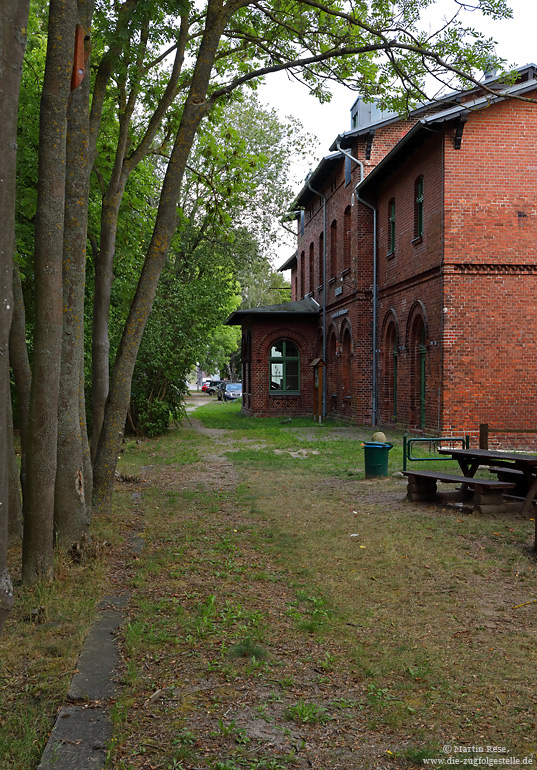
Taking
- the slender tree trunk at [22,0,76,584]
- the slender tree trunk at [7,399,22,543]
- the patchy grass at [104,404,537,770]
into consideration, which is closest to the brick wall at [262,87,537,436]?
the patchy grass at [104,404,537,770]

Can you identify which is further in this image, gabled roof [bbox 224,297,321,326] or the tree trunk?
gabled roof [bbox 224,297,321,326]

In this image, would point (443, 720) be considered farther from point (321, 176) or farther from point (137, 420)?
point (321, 176)

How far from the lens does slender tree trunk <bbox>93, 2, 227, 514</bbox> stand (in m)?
7.46

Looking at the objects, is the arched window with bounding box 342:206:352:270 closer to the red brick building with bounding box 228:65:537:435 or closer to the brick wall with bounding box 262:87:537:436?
the red brick building with bounding box 228:65:537:435

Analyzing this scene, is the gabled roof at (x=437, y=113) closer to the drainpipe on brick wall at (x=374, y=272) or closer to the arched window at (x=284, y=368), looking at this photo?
the drainpipe on brick wall at (x=374, y=272)

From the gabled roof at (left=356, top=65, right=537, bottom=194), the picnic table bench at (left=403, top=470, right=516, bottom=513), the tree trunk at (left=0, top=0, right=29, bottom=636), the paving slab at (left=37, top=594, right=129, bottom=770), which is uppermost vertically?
the gabled roof at (left=356, top=65, right=537, bottom=194)

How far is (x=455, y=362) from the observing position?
16469 millimetres

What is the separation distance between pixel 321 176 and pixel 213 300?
10.7m

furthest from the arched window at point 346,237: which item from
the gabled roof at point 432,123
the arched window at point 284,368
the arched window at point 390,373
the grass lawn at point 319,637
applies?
the grass lawn at point 319,637

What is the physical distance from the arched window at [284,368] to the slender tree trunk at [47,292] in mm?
24259

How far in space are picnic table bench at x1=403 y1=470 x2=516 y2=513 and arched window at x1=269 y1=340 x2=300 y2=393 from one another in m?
20.1

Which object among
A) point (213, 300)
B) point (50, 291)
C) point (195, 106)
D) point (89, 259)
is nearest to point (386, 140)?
point (213, 300)

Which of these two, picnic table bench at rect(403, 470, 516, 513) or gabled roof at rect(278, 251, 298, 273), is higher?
gabled roof at rect(278, 251, 298, 273)

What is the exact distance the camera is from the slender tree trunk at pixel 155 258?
746cm
